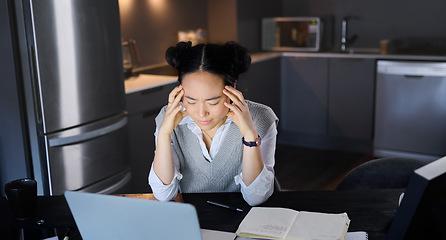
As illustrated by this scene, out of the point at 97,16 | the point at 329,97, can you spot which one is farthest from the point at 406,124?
the point at 97,16

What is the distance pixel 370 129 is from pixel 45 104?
292 cm

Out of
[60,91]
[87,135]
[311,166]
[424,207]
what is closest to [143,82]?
[87,135]

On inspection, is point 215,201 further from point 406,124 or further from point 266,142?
point 406,124

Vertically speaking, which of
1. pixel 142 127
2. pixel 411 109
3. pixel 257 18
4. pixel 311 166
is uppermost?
pixel 257 18

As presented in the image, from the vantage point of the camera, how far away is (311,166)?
4.25m

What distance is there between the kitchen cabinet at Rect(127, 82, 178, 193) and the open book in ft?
6.25

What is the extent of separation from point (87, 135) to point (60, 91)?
296 millimetres

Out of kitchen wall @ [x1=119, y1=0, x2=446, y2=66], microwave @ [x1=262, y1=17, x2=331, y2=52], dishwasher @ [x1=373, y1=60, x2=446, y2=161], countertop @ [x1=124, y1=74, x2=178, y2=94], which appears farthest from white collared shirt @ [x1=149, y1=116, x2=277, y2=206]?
microwave @ [x1=262, y1=17, x2=331, y2=52]

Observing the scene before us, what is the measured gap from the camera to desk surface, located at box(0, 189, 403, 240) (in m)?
1.42

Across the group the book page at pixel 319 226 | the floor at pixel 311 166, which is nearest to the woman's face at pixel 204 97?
the book page at pixel 319 226

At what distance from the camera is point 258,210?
147cm

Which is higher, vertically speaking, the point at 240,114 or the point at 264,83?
the point at 240,114

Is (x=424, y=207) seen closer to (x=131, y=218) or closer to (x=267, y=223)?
(x=267, y=223)

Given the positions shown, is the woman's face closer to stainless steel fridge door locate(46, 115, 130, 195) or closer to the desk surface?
the desk surface
